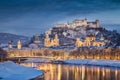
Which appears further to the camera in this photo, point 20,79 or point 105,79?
point 105,79

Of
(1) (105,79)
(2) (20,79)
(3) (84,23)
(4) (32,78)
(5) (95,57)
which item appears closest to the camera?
(2) (20,79)

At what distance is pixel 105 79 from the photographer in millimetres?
34781

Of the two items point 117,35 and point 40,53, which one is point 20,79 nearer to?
A: point 40,53

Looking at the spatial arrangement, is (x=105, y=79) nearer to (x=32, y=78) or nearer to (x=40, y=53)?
(x=32, y=78)

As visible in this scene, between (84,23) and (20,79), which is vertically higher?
(84,23)

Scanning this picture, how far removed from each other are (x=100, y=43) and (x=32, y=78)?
89.3 meters

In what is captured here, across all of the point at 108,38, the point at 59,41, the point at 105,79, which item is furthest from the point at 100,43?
the point at 105,79

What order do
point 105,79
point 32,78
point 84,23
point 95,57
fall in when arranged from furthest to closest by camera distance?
point 84,23 < point 95,57 < point 105,79 < point 32,78

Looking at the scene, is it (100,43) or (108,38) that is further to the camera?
(108,38)

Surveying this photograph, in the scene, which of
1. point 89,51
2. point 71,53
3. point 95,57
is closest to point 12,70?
point 95,57

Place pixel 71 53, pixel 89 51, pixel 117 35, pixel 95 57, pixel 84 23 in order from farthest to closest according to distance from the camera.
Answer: pixel 84 23
pixel 117 35
pixel 71 53
pixel 89 51
pixel 95 57

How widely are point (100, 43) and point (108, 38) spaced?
12989 mm

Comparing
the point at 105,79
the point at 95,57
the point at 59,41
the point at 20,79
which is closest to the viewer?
the point at 20,79

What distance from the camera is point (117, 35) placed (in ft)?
432
